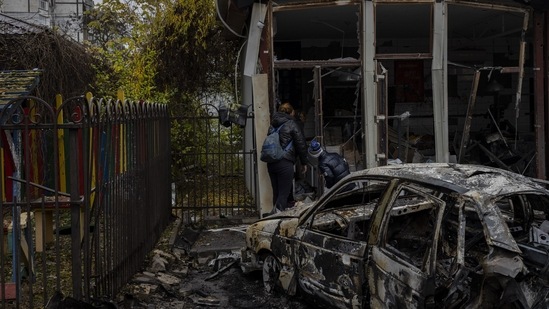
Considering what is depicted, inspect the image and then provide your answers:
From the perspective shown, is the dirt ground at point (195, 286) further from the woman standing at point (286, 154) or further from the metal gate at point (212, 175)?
the metal gate at point (212, 175)

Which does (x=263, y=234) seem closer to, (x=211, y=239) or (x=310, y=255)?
(x=310, y=255)

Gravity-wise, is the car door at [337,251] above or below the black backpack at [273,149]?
A: below

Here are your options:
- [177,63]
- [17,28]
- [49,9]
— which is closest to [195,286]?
[17,28]

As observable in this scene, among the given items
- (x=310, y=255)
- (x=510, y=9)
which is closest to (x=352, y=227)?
(x=310, y=255)

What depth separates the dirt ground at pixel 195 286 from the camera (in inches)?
238

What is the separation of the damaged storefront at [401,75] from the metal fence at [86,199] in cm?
267

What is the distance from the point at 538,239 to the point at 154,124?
19.2ft

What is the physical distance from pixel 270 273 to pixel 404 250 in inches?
73.9

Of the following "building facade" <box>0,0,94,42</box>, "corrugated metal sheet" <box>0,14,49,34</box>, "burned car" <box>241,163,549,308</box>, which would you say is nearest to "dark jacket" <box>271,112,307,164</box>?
"burned car" <box>241,163,549,308</box>

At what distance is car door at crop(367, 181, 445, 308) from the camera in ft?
13.2

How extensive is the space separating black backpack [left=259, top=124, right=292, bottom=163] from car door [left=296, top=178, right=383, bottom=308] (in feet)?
10.5

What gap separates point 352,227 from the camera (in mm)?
5504

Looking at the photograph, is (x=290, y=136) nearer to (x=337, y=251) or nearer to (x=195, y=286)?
(x=195, y=286)

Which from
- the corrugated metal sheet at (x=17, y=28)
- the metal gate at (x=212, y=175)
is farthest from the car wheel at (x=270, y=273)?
the corrugated metal sheet at (x=17, y=28)
